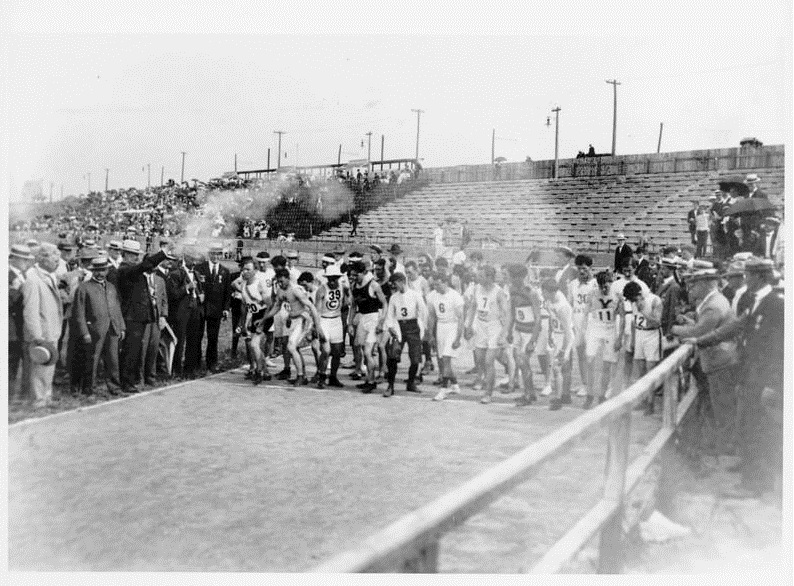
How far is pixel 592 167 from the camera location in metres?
6.46

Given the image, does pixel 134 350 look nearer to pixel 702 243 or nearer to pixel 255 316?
pixel 255 316

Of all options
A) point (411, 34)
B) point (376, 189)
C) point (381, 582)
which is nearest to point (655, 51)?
point (411, 34)

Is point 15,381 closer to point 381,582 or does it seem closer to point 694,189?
point 381,582

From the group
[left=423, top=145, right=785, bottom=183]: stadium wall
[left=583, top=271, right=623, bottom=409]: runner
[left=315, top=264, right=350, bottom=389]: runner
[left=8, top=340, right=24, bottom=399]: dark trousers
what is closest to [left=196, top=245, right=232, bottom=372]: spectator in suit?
[left=315, top=264, right=350, bottom=389]: runner

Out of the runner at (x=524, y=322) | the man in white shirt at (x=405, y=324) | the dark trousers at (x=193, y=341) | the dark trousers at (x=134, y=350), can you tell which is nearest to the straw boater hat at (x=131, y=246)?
the dark trousers at (x=134, y=350)

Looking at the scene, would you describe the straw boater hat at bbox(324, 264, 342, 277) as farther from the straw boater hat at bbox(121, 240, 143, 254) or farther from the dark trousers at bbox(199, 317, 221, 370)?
the straw boater hat at bbox(121, 240, 143, 254)

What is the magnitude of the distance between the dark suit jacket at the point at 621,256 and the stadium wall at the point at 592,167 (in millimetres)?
741

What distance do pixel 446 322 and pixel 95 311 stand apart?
123 inches

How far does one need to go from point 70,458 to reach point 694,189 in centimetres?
522

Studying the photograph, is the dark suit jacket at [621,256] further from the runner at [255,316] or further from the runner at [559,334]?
the runner at [255,316]

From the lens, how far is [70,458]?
14.8ft

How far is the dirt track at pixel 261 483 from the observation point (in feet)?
11.7

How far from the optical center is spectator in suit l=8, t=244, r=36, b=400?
14.9ft

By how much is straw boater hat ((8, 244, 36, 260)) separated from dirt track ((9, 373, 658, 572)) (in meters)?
1.11
